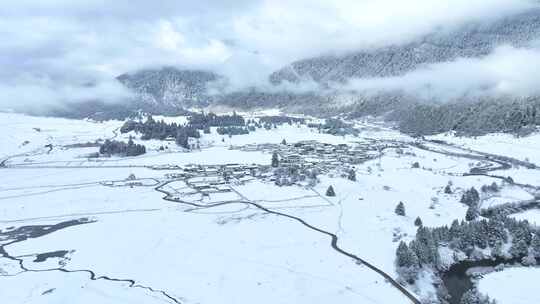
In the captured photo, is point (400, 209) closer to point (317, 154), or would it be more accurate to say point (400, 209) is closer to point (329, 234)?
point (329, 234)

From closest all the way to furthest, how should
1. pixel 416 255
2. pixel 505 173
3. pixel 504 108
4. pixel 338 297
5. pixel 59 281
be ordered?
1. pixel 338 297
2. pixel 59 281
3. pixel 416 255
4. pixel 505 173
5. pixel 504 108

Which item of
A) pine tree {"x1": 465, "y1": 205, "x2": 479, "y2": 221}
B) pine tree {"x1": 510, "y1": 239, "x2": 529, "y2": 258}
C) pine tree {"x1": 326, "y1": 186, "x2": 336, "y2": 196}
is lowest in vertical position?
pine tree {"x1": 510, "y1": 239, "x2": 529, "y2": 258}

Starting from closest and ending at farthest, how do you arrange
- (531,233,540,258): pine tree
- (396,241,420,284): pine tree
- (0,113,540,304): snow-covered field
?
1. (0,113,540,304): snow-covered field
2. (396,241,420,284): pine tree
3. (531,233,540,258): pine tree

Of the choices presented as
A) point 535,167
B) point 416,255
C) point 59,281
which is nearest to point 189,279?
point 59,281

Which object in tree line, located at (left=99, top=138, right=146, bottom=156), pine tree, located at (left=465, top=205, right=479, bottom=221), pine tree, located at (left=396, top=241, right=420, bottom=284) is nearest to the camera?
pine tree, located at (left=396, top=241, right=420, bottom=284)

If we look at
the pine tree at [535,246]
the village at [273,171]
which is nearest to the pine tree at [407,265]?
the pine tree at [535,246]

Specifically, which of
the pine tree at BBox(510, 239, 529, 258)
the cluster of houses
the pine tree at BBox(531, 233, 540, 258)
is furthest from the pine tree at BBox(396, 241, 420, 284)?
the cluster of houses

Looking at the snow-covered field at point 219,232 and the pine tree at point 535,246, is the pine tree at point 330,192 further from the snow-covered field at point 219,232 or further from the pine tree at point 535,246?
the pine tree at point 535,246

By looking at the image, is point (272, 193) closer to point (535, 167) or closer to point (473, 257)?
point (473, 257)

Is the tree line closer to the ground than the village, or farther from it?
farther from it

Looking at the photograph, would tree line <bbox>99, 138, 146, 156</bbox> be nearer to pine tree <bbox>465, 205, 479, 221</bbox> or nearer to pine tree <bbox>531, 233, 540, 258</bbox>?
pine tree <bbox>465, 205, 479, 221</bbox>
